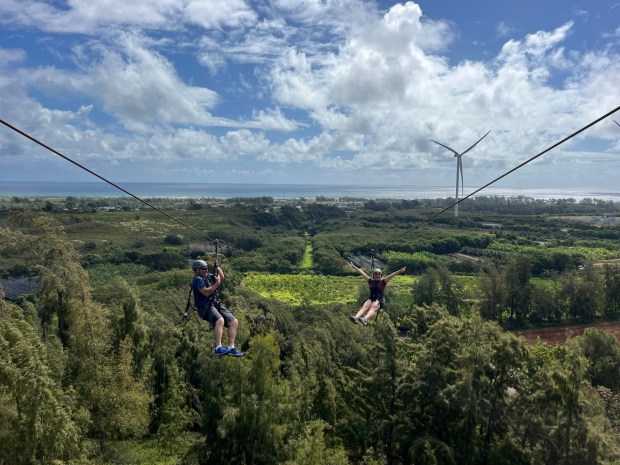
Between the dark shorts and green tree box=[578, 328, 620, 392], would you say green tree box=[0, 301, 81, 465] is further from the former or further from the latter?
green tree box=[578, 328, 620, 392]

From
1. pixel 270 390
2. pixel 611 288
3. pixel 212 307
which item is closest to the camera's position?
pixel 212 307

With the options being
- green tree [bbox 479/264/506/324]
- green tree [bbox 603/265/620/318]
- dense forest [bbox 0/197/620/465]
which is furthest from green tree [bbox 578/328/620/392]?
green tree [bbox 603/265/620/318]

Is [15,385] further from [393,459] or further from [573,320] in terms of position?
[573,320]

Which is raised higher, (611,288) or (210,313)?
(210,313)

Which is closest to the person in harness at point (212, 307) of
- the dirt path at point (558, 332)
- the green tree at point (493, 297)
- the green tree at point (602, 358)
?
the green tree at point (602, 358)

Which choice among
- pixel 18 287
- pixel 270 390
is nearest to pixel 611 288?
pixel 270 390

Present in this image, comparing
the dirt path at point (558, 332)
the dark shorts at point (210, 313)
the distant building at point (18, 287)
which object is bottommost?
the dirt path at point (558, 332)

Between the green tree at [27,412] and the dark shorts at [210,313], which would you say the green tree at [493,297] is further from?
the green tree at [27,412]

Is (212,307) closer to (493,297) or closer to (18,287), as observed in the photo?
(493,297)
